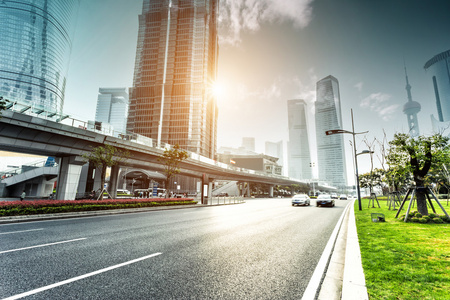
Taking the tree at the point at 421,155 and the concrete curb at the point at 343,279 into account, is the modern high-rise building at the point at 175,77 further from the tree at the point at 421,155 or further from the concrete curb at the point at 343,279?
the concrete curb at the point at 343,279

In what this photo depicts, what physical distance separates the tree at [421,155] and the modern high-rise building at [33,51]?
417 ft

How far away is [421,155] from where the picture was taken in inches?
442

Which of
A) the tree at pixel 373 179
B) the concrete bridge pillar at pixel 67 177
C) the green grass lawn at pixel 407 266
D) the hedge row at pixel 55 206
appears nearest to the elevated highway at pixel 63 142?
the concrete bridge pillar at pixel 67 177

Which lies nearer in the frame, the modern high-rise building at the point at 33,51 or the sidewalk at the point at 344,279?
the sidewalk at the point at 344,279

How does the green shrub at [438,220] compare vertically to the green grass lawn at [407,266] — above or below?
above

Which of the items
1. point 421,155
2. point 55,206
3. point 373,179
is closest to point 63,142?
point 55,206

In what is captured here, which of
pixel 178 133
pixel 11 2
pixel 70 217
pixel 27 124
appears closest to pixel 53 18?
pixel 11 2

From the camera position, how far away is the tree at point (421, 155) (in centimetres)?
1108

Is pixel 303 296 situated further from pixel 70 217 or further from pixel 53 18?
pixel 53 18

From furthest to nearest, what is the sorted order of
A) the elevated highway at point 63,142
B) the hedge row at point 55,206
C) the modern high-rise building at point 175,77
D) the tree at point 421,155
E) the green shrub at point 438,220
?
the modern high-rise building at point 175,77 < the elevated highway at point 63,142 < the hedge row at point 55,206 < the tree at point 421,155 < the green shrub at point 438,220

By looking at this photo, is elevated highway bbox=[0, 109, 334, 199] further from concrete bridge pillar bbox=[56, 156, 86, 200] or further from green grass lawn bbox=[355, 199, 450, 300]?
green grass lawn bbox=[355, 199, 450, 300]

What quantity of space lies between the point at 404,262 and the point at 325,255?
64.8 inches

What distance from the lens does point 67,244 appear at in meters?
6.41

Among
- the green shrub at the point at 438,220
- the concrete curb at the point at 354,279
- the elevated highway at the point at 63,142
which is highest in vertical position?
the elevated highway at the point at 63,142
